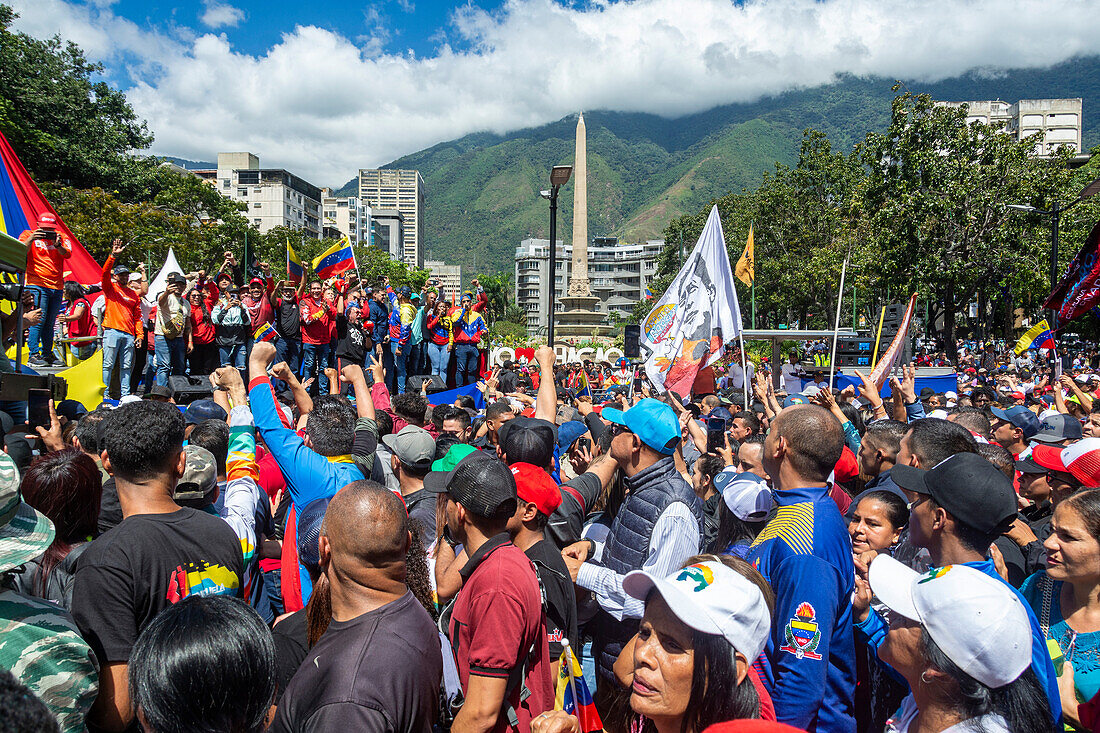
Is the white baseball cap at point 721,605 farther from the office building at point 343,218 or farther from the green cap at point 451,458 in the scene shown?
the office building at point 343,218

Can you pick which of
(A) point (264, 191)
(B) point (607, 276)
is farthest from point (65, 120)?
(B) point (607, 276)

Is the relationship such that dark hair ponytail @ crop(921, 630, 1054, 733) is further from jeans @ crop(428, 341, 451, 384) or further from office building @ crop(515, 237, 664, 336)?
office building @ crop(515, 237, 664, 336)

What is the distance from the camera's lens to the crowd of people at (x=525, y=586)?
6.19 ft

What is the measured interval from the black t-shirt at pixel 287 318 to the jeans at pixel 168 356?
1461mm

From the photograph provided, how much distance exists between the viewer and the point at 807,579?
8.98ft

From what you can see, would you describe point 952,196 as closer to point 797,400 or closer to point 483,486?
point 797,400

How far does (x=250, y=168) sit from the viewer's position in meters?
112

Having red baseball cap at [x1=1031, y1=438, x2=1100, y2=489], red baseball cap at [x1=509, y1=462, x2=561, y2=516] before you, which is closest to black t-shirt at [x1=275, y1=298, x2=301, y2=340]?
red baseball cap at [x1=509, y1=462, x2=561, y2=516]

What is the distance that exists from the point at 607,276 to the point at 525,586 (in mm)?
149693

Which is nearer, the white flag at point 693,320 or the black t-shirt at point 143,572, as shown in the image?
the black t-shirt at point 143,572

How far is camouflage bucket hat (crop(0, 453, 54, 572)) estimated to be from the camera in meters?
1.87

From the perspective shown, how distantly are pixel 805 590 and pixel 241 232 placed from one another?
57053mm

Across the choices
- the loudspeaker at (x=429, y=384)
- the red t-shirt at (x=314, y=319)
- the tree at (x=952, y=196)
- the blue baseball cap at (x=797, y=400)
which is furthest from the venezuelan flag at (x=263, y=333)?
the tree at (x=952, y=196)

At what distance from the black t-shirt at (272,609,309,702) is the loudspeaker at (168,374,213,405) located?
258 inches
